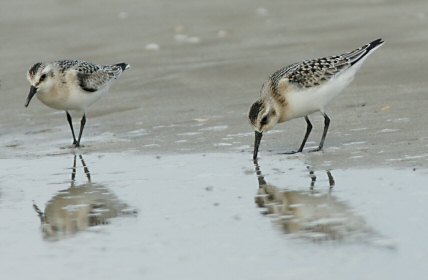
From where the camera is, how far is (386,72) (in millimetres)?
13203

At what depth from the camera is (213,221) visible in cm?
787

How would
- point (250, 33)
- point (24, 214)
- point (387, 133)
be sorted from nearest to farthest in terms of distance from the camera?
point (24, 214) → point (387, 133) → point (250, 33)

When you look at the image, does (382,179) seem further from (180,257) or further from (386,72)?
(386,72)

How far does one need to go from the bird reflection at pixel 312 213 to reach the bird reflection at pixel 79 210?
3.49 feet

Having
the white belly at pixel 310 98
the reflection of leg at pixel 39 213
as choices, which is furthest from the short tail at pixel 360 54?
the reflection of leg at pixel 39 213

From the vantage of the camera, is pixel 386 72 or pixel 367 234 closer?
pixel 367 234

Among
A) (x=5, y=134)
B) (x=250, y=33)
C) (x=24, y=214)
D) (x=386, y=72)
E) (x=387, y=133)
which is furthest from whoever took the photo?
(x=250, y=33)

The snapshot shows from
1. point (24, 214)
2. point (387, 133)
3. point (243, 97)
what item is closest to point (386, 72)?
point (243, 97)

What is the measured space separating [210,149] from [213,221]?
275 cm

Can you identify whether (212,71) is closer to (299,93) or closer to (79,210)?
→ (299,93)

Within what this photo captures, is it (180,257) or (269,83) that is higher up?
(269,83)

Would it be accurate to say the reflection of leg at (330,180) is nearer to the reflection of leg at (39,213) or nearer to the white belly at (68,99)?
the reflection of leg at (39,213)

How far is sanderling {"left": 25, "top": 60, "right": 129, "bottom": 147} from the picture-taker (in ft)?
39.4

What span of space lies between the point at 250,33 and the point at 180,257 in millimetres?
9625
